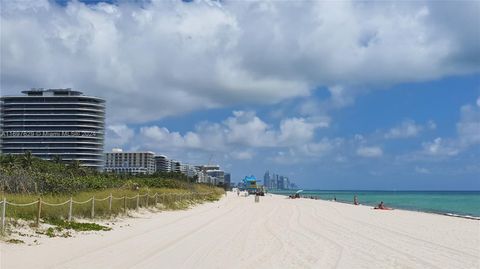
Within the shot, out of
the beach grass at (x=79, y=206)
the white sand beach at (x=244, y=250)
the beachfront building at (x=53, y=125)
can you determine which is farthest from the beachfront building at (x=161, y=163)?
the white sand beach at (x=244, y=250)

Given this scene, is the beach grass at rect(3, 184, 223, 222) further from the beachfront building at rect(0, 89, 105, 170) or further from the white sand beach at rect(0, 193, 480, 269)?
the beachfront building at rect(0, 89, 105, 170)

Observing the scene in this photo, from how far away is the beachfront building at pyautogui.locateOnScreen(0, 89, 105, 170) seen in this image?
112 metres

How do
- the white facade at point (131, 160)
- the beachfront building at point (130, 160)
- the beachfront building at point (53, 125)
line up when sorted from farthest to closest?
the beachfront building at point (130, 160), the white facade at point (131, 160), the beachfront building at point (53, 125)

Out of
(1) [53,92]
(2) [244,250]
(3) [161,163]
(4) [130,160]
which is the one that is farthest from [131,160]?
(2) [244,250]

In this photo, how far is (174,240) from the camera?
47.3ft

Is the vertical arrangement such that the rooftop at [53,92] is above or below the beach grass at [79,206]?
above

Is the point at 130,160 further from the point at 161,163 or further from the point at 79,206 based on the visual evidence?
the point at 79,206

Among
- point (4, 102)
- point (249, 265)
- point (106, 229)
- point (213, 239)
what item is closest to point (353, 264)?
point (249, 265)

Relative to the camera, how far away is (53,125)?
115 meters

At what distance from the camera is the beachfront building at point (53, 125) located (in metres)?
112

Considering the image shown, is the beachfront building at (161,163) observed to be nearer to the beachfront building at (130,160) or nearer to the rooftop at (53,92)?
the beachfront building at (130,160)

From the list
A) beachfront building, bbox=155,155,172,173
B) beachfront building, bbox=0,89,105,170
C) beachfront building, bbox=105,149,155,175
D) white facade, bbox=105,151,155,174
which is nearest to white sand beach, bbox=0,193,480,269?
beachfront building, bbox=0,89,105,170

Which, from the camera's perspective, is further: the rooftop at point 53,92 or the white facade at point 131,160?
the white facade at point 131,160

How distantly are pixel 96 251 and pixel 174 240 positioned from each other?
10.0ft
